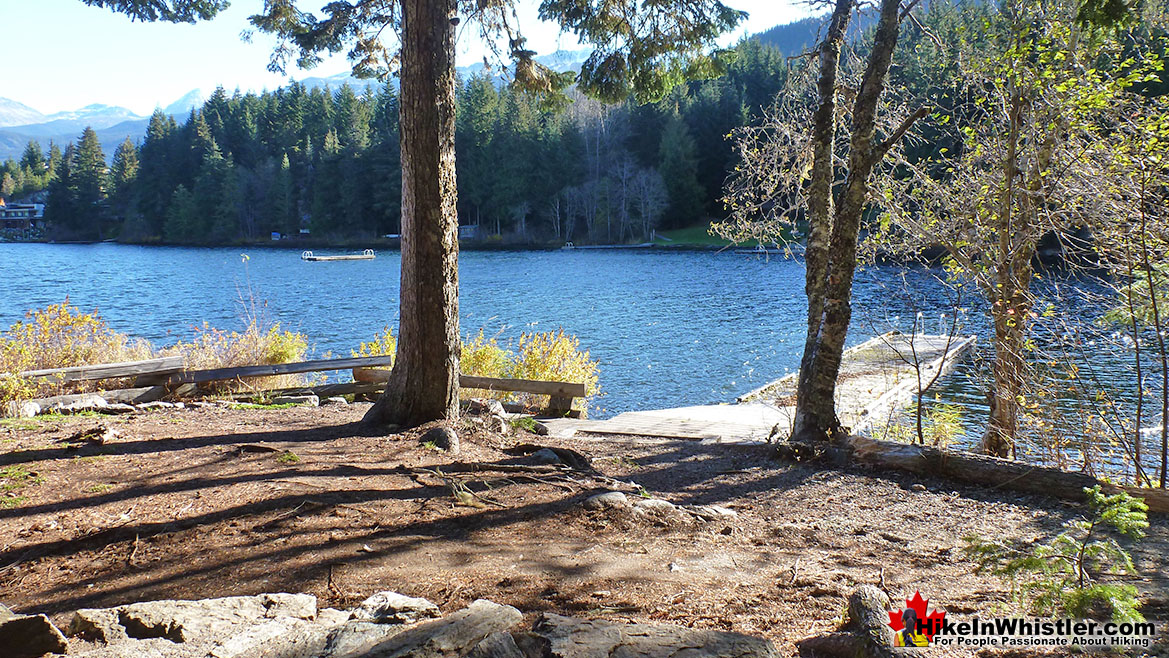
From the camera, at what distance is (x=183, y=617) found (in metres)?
2.72

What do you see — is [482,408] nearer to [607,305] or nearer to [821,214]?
[821,214]

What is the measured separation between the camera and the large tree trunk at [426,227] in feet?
21.8

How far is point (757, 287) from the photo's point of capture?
121 ft

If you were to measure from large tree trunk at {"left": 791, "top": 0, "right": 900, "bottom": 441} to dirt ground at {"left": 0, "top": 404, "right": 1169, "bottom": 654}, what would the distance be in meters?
0.98

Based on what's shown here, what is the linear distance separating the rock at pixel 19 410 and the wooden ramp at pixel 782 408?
5330 mm

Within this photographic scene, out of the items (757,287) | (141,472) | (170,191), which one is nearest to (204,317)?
(757,287)

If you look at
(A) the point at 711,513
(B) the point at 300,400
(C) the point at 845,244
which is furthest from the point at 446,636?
(B) the point at 300,400

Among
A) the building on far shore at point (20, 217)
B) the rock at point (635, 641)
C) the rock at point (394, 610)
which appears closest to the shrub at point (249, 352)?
the rock at point (394, 610)

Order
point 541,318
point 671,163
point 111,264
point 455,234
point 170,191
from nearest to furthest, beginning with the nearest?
point 455,234, point 541,318, point 111,264, point 671,163, point 170,191

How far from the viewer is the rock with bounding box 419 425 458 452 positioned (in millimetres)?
6273

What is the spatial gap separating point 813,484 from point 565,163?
71406 millimetres

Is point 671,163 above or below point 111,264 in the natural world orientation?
above

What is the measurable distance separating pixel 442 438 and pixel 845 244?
163 inches

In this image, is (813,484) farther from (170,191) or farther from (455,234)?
(170,191)
